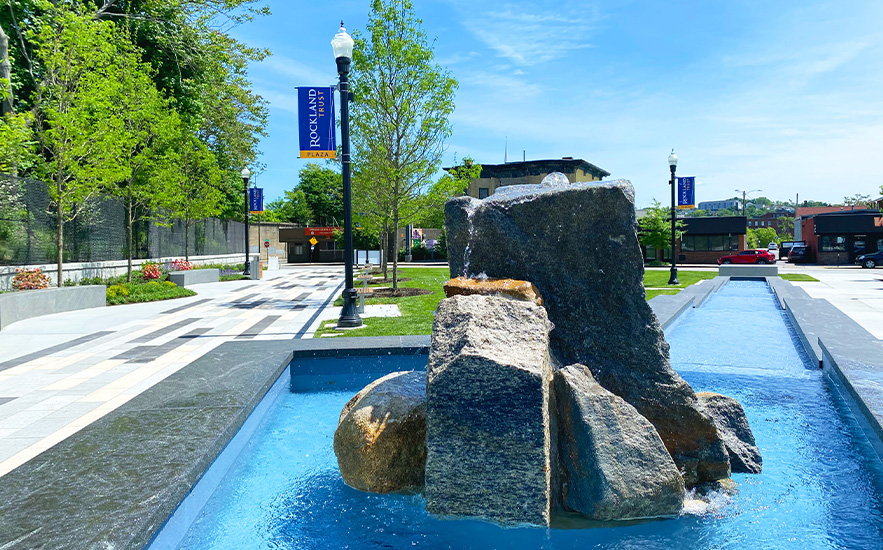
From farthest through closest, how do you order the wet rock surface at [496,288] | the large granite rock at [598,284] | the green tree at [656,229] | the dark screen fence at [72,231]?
the green tree at [656,229] → the dark screen fence at [72,231] → the large granite rock at [598,284] → the wet rock surface at [496,288]

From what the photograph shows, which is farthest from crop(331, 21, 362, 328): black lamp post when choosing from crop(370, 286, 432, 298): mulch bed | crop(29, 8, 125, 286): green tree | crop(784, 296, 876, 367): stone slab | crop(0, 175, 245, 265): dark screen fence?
crop(0, 175, 245, 265): dark screen fence

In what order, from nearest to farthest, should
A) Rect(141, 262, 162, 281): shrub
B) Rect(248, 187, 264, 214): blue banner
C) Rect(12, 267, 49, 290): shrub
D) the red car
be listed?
Rect(12, 267, 49, 290): shrub → Rect(141, 262, 162, 281): shrub → Rect(248, 187, 264, 214): blue banner → the red car

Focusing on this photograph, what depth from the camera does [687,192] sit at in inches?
1113

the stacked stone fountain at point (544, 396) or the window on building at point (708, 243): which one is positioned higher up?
the window on building at point (708, 243)

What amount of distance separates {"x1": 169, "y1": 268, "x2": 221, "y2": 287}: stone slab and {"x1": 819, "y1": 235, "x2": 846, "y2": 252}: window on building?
171 feet

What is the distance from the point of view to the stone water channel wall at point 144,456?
3.27 meters

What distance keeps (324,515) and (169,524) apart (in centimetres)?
104

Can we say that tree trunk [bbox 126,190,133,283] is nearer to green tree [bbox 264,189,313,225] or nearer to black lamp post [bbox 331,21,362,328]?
black lamp post [bbox 331,21,362,328]

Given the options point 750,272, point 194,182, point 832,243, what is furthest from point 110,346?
point 832,243

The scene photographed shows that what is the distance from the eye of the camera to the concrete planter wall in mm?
13200

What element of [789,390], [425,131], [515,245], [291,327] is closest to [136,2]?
[425,131]

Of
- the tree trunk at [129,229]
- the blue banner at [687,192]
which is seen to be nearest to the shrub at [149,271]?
the tree trunk at [129,229]

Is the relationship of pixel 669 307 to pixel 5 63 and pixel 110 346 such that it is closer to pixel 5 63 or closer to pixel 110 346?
pixel 110 346

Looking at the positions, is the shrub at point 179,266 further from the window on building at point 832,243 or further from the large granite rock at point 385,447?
the window on building at point 832,243
